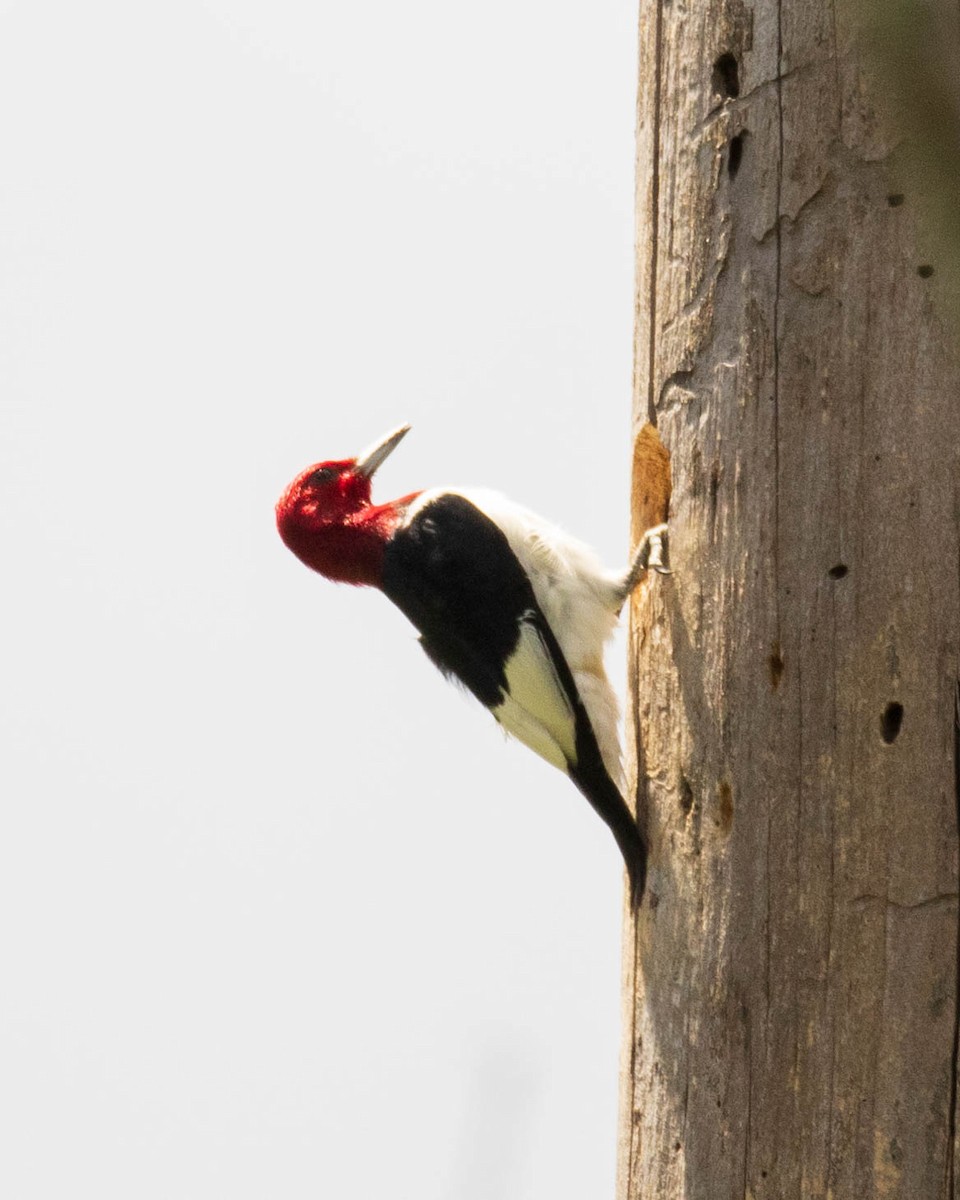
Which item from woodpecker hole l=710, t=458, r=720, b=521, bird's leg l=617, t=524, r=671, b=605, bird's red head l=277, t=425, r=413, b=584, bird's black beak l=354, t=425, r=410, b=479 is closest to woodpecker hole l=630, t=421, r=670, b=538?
bird's leg l=617, t=524, r=671, b=605

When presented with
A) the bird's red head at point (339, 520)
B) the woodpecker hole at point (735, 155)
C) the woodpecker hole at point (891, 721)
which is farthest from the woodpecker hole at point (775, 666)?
the bird's red head at point (339, 520)

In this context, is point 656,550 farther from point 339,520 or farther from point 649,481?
point 339,520

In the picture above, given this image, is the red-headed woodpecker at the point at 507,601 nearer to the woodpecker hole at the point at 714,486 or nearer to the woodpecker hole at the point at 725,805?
the woodpecker hole at the point at 714,486

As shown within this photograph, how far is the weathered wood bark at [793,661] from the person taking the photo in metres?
2.42

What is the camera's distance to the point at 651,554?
9.99 ft

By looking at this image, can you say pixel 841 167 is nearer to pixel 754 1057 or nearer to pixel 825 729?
pixel 825 729

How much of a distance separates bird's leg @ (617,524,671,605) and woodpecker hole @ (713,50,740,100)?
2.85 ft

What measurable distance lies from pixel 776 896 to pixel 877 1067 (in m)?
0.32

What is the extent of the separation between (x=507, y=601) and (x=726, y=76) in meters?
1.31

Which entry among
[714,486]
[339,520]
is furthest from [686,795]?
[339,520]

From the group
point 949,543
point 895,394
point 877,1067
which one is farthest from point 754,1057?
point 895,394

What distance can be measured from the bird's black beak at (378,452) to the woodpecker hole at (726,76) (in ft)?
5.53

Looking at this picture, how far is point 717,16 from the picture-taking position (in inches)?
116

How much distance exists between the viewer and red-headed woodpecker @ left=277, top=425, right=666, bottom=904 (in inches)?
134
